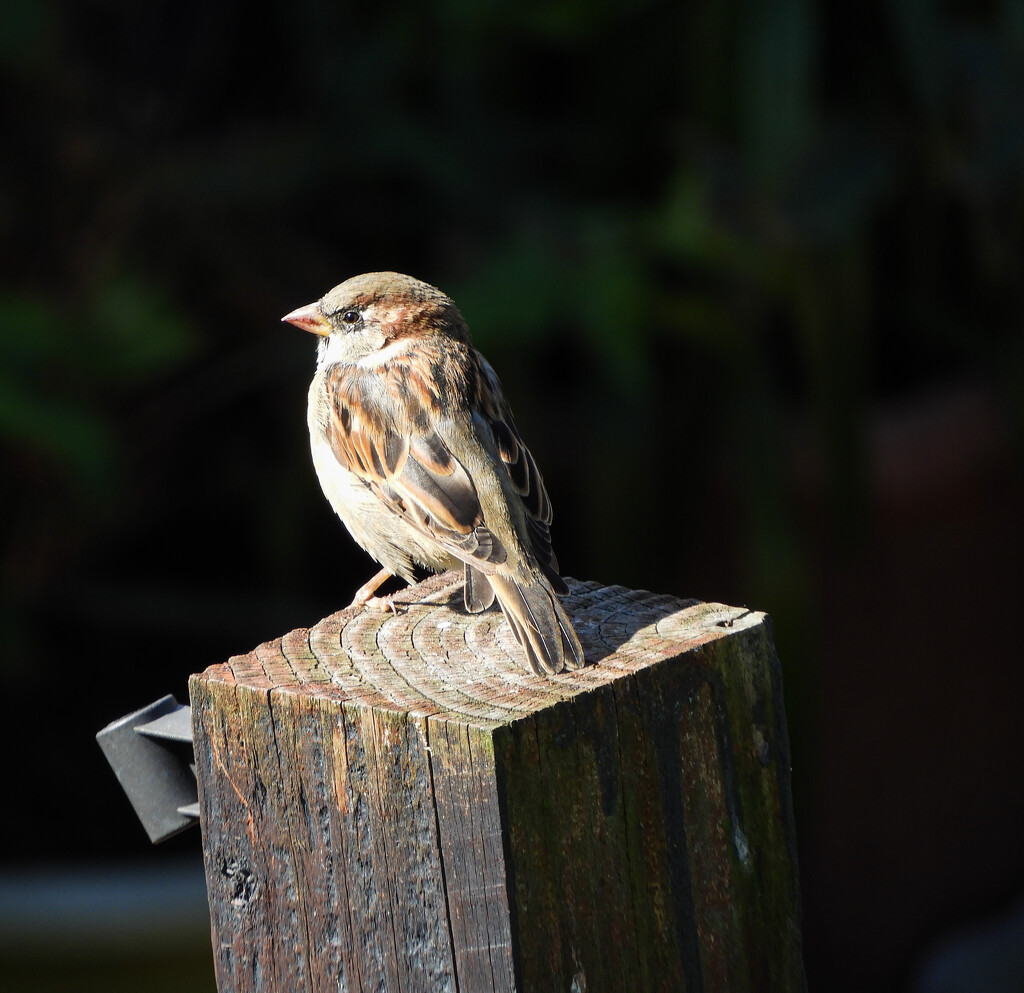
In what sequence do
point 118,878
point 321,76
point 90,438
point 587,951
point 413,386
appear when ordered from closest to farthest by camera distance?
point 587,951
point 413,386
point 118,878
point 90,438
point 321,76

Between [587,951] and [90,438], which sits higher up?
[90,438]

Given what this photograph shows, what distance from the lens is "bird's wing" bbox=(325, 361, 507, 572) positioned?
2.66m

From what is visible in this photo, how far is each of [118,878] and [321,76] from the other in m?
2.62

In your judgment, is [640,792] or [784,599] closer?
[640,792]

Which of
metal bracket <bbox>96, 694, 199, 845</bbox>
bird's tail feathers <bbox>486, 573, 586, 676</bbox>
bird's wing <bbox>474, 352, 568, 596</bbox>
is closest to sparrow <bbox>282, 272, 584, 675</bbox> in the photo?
bird's wing <bbox>474, 352, 568, 596</bbox>

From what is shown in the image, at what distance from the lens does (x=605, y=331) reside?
170 inches

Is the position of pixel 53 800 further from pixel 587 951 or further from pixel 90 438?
pixel 587 951

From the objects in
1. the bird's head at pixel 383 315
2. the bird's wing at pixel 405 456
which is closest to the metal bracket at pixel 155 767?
the bird's wing at pixel 405 456

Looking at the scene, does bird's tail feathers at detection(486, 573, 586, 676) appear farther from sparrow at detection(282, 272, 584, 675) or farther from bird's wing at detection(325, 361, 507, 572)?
bird's wing at detection(325, 361, 507, 572)

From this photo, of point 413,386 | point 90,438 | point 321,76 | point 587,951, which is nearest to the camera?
point 587,951

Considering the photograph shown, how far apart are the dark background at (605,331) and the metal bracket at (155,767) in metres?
2.56

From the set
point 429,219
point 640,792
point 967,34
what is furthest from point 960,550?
point 640,792

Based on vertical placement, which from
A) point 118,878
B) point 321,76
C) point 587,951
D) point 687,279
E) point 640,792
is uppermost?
point 321,76

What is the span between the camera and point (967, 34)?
15.4ft
